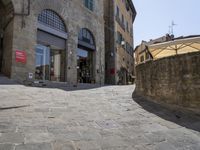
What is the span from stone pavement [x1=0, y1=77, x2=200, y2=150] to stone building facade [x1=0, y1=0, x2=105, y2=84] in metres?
6.80

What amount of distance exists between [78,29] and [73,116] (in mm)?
14479

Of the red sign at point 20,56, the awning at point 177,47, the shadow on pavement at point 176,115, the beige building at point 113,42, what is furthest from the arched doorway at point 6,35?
the beige building at point 113,42

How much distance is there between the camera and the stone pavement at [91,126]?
174 inches

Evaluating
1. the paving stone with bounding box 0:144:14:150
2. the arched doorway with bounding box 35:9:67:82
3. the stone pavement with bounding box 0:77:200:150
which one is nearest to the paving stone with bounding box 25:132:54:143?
the stone pavement with bounding box 0:77:200:150

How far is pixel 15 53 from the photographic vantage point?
13.9m

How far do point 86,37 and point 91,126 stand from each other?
16.6 m

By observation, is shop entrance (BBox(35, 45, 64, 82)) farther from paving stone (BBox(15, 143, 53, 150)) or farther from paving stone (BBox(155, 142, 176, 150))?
paving stone (BBox(155, 142, 176, 150))

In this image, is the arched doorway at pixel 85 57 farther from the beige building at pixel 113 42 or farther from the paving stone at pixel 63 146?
the paving stone at pixel 63 146

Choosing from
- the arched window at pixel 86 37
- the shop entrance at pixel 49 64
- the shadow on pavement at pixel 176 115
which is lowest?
the shadow on pavement at pixel 176 115

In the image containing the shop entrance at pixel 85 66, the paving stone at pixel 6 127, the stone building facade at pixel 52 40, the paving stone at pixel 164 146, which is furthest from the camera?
the shop entrance at pixel 85 66

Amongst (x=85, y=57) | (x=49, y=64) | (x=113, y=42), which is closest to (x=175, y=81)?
(x=49, y=64)

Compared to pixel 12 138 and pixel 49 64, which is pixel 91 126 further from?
pixel 49 64

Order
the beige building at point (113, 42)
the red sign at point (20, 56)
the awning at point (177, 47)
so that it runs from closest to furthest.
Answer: the awning at point (177, 47) < the red sign at point (20, 56) < the beige building at point (113, 42)

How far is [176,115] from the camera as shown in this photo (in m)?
6.95
